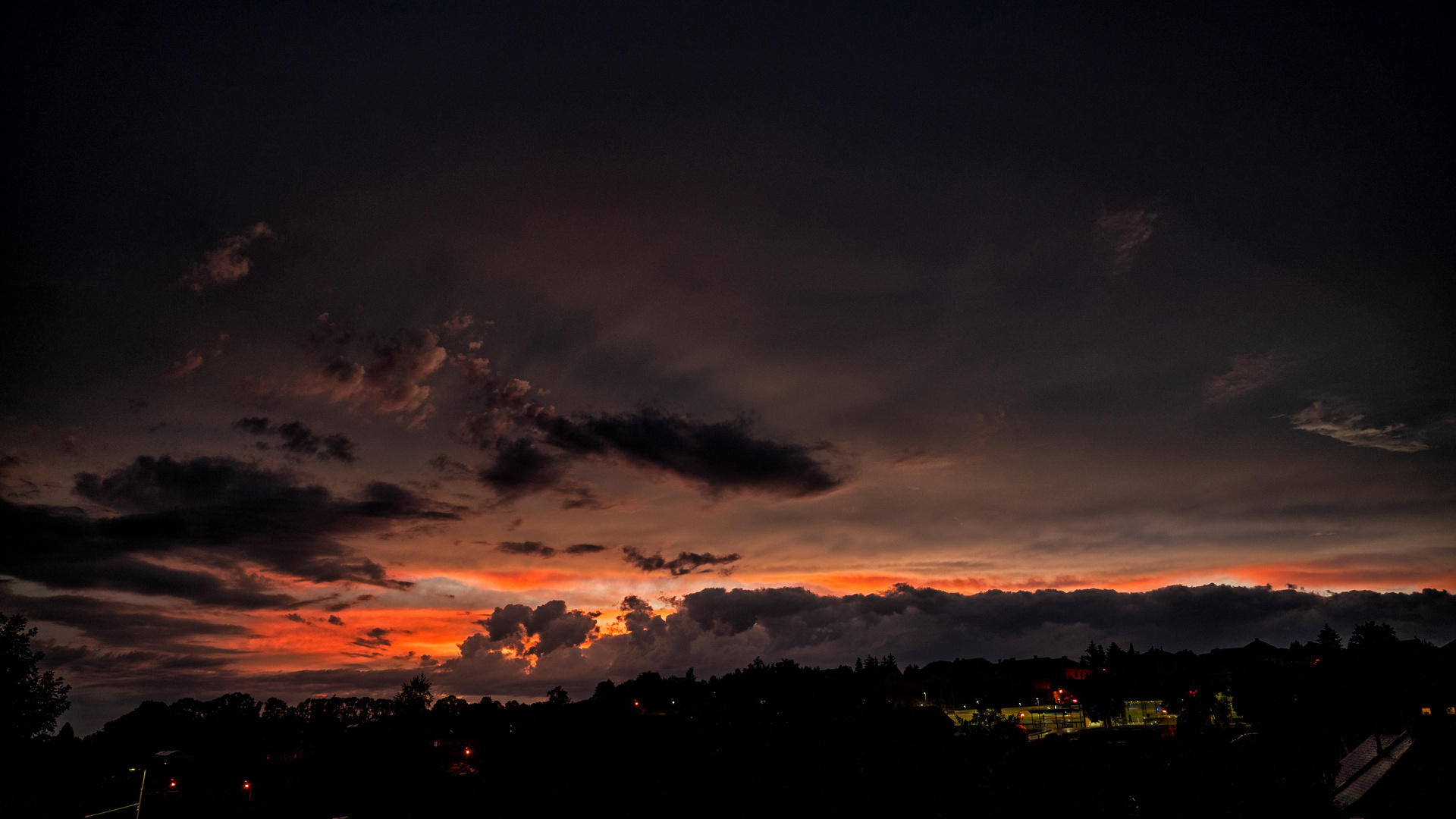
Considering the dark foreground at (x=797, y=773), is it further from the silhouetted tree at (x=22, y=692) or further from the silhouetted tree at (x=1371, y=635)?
the silhouetted tree at (x=1371, y=635)

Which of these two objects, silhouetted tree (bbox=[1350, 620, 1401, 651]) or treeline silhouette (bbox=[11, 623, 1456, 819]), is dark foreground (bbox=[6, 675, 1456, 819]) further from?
silhouetted tree (bbox=[1350, 620, 1401, 651])

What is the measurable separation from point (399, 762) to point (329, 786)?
16.9 ft

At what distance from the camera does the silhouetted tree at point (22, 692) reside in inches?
2458

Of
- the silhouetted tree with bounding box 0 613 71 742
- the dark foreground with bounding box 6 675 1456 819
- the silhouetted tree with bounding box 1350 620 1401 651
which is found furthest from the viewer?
the silhouetted tree with bounding box 1350 620 1401 651

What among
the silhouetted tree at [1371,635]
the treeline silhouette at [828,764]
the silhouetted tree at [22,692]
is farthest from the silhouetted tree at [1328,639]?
the silhouetted tree at [22,692]

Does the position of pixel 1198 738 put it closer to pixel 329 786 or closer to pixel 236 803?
pixel 329 786

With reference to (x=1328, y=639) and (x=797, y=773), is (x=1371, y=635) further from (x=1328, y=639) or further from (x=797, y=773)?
(x=797, y=773)

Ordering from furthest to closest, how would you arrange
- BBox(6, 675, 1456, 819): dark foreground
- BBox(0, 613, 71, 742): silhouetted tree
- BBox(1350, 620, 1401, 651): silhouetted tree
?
BBox(1350, 620, 1401, 651): silhouetted tree, BBox(0, 613, 71, 742): silhouetted tree, BBox(6, 675, 1456, 819): dark foreground

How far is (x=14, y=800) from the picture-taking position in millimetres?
39188

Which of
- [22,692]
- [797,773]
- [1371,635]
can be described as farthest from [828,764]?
[1371,635]

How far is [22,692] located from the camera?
6388cm

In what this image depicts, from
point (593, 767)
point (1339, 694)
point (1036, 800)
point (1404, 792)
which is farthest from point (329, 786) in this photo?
point (1339, 694)

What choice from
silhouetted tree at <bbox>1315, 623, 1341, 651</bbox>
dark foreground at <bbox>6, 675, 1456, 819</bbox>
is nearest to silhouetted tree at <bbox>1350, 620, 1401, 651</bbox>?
silhouetted tree at <bbox>1315, 623, 1341, 651</bbox>

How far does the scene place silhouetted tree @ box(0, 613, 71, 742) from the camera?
62438 millimetres
